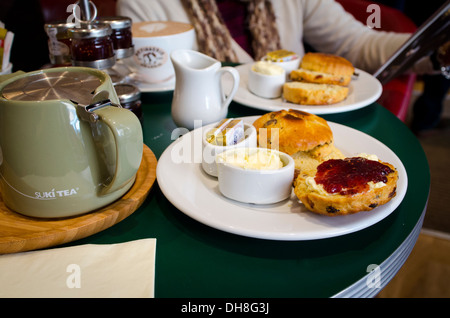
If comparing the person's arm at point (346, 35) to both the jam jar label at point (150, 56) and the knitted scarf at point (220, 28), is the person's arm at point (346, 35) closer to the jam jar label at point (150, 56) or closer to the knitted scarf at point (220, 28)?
the knitted scarf at point (220, 28)

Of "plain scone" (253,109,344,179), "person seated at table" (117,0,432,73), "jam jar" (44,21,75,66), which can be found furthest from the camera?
"person seated at table" (117,0,432,73)

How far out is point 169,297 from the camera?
0.49m

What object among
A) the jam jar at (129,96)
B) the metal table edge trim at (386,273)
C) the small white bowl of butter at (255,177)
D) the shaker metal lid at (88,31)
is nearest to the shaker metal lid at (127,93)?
the jam jar at (129,96)

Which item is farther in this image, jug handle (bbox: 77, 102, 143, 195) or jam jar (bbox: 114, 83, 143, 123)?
jam jar (bbox: 114, 83, 143, 123)

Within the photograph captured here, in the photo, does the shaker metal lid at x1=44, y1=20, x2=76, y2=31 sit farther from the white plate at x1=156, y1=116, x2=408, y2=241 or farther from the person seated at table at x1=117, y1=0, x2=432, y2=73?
the person seated at table at x1=117, y1=0, x2=432, y2=73

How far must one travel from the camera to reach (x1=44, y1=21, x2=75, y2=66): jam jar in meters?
0.99

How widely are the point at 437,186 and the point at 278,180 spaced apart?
2135 mm

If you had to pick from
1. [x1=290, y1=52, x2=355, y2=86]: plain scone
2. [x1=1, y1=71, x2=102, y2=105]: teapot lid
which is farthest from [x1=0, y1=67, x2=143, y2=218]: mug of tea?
[x1=290, y1=52, x2=355, y2=86]: plain scone

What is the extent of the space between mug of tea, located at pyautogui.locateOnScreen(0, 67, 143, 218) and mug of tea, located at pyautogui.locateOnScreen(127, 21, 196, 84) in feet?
1.81

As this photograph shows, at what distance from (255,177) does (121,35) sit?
2.21ft

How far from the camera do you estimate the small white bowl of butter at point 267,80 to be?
3.64 feet

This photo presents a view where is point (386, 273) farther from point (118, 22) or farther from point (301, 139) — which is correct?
point (118, 22)

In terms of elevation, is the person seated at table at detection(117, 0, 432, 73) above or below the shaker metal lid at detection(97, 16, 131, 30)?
below

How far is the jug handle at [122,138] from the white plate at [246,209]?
0.09 meters
